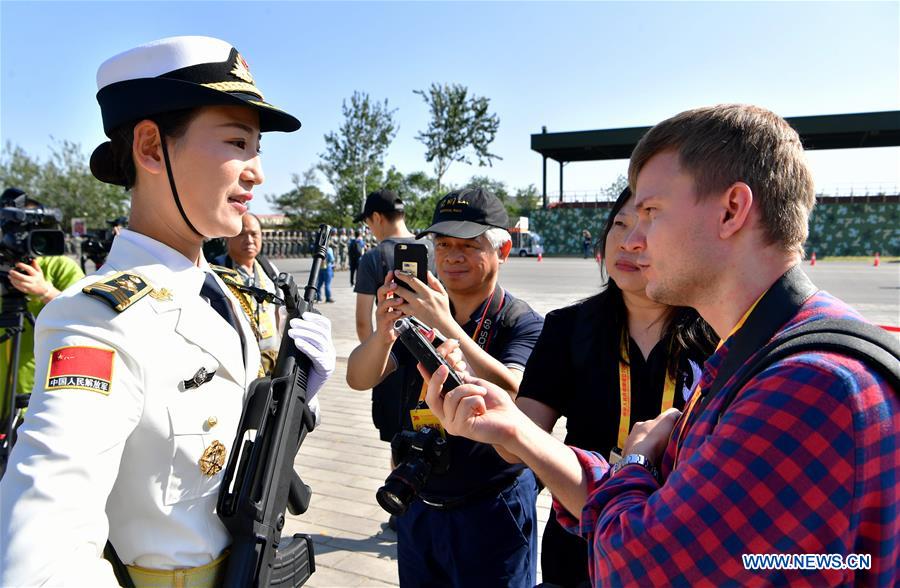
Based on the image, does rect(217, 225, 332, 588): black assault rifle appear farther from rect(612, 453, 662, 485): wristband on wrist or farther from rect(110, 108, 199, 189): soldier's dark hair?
rect(612, 453, 662, 485): wristband on wrist

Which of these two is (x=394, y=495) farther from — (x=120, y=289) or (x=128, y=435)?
(x=120, y=289)

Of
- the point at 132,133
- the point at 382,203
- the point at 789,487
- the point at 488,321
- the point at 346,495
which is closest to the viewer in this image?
the point at 789,487

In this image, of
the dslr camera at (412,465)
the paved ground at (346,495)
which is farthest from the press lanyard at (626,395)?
the paved ground at (346,495)

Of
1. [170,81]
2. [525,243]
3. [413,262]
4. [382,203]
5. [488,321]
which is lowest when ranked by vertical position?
[525,243]

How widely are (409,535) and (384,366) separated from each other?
28.2 inches

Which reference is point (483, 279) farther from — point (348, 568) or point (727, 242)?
point (348, 568)

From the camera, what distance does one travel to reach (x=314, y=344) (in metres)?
1.85

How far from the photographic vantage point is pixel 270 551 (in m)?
1.49

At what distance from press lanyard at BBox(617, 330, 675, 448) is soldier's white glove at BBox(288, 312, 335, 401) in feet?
3.28

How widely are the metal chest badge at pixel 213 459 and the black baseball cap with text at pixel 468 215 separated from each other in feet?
4.73

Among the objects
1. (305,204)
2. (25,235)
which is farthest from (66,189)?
(25,235)

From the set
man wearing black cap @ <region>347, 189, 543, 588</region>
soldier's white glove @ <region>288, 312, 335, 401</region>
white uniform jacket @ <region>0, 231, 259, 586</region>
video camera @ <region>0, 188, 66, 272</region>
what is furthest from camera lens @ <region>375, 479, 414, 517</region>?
video camera @ <region>0, 188, 66, 272</region>

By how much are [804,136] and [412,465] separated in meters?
43.9

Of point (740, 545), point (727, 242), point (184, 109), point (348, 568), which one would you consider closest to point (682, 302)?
point (727, 242)
